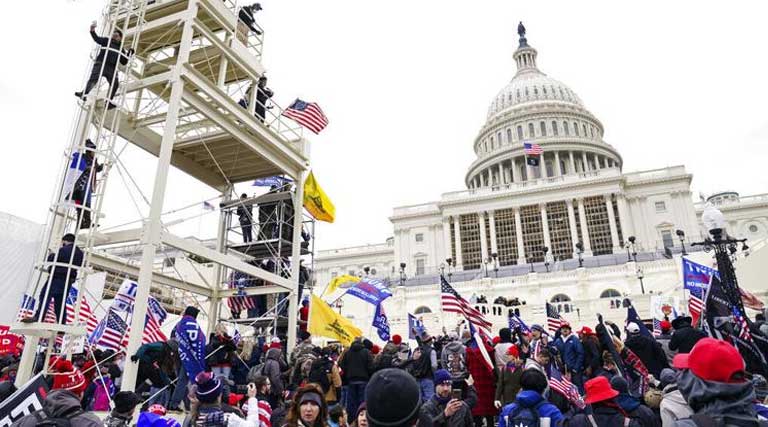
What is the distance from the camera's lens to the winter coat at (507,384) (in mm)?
8227

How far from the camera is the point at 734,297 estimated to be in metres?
9.86

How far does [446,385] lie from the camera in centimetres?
665

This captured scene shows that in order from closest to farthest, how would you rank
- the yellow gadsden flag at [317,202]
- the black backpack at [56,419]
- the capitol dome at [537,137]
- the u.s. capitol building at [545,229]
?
the black backpack at [56,419] < the yellow gadsden flag at [317,202] < the u.s. capitol building at [545,229] < the capitol dome at [537,137]

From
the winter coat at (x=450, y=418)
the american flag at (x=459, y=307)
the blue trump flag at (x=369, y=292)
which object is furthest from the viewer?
the blue trump flag at (x=369, y=292)

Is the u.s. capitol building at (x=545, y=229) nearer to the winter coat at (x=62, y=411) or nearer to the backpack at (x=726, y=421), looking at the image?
the backpack at (x=726, y=421)

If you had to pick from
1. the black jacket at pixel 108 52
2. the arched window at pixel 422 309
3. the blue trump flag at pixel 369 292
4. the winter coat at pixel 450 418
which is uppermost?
the black jacket at pixel 108 52

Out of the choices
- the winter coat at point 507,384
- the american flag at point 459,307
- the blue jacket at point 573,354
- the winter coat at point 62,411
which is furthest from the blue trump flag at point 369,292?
the winter coat at point 62,411

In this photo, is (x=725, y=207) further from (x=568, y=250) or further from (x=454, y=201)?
(x=454, y=201)

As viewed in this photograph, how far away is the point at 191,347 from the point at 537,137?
260 feet

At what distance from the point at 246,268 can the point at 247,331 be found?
5.91 meters

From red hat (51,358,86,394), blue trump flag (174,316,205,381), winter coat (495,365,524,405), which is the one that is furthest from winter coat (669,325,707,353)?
red hat (51,358,86,394)

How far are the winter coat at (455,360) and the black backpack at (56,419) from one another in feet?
17.4

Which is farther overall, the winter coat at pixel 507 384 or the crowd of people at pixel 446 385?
the winter coat at pixel 507 384

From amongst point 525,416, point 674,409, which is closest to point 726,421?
point 674,409
